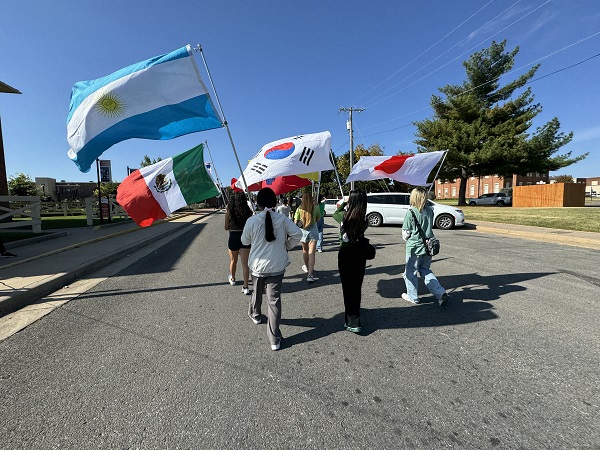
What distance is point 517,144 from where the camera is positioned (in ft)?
87.5

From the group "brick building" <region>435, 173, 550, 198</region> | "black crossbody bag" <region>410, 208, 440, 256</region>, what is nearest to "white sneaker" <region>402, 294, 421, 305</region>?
"black crossbody bag" <region>410, 208, 440, 256</region>

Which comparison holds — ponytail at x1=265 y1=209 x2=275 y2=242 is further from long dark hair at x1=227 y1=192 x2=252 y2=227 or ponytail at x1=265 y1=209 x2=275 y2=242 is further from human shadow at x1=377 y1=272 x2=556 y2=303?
human shadow at x1=377 y1=272 x2=556 y2=303

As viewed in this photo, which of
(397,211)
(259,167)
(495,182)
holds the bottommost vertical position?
(397,211)

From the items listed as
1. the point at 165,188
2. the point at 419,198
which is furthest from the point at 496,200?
the point at 165,188

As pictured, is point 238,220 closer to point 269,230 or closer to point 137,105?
point 269,230

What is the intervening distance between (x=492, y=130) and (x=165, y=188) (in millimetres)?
31510

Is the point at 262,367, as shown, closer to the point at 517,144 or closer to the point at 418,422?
the point at 418,422

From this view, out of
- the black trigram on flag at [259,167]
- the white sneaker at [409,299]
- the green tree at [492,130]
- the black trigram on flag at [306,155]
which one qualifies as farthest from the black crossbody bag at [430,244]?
the green tree at [492,130]

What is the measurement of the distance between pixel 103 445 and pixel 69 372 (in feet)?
3.94

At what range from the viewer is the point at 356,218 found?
3537mm

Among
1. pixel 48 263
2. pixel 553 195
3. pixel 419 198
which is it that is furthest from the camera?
pixel 553 195

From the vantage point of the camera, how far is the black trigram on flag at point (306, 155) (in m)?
6.07

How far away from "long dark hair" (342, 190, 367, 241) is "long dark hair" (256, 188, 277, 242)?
0.92m

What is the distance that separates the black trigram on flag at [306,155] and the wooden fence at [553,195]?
27.7 m
